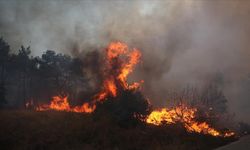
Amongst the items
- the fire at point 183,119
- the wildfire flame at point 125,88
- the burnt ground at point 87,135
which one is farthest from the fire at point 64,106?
the fire at point 183,119

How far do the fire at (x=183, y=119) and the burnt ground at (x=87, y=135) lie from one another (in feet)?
5.18

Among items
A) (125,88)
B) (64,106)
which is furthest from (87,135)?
(64,106)

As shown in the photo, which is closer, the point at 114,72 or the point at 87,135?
the point at 87,135

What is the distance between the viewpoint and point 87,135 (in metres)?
29.2

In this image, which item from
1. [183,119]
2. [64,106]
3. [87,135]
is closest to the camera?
[87,135]

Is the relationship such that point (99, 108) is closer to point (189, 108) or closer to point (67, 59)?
point (189, 108)

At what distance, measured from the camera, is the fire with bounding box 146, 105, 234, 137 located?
109ft

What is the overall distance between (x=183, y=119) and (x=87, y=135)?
459 inches

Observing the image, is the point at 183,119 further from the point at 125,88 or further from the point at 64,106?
the point at 64,106

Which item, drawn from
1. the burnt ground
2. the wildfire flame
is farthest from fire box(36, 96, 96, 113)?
the burnt ground

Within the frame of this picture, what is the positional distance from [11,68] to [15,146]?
48.6 metres

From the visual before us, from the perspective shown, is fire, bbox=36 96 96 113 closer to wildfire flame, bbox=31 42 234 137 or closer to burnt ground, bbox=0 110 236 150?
wildfire flame, bbox=31 42 234 137

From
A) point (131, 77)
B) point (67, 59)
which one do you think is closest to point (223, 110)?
point (131, 77)

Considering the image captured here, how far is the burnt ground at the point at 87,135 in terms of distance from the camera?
26.7 meters
